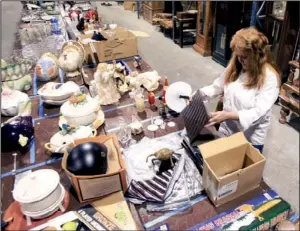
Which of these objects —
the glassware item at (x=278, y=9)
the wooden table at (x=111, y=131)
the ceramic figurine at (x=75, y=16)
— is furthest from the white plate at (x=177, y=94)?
the ceramic figurine at (x=75, y=16)

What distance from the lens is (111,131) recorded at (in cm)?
171

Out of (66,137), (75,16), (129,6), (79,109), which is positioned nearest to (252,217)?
(66,137)

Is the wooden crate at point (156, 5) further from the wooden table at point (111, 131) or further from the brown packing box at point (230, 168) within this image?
the brown packing box at point (230, 168)

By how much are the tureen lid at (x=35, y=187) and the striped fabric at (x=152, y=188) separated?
34 centimetres

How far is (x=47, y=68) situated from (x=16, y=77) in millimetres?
263

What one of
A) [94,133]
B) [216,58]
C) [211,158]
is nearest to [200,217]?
[211,158]

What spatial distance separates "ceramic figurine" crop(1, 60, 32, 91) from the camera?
216 cm

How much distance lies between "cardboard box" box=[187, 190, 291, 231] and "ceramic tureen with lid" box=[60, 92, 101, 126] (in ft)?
3.07

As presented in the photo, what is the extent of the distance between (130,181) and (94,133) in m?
0.46


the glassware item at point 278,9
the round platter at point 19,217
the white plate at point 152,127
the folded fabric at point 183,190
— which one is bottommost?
the round platter at point 19,217

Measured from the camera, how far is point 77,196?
1.22 metres

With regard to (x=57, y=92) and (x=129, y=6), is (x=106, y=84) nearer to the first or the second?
(x=57, y=92)

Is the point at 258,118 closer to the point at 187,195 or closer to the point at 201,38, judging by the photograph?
the point at 187,195

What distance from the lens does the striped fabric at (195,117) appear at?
1302mm
